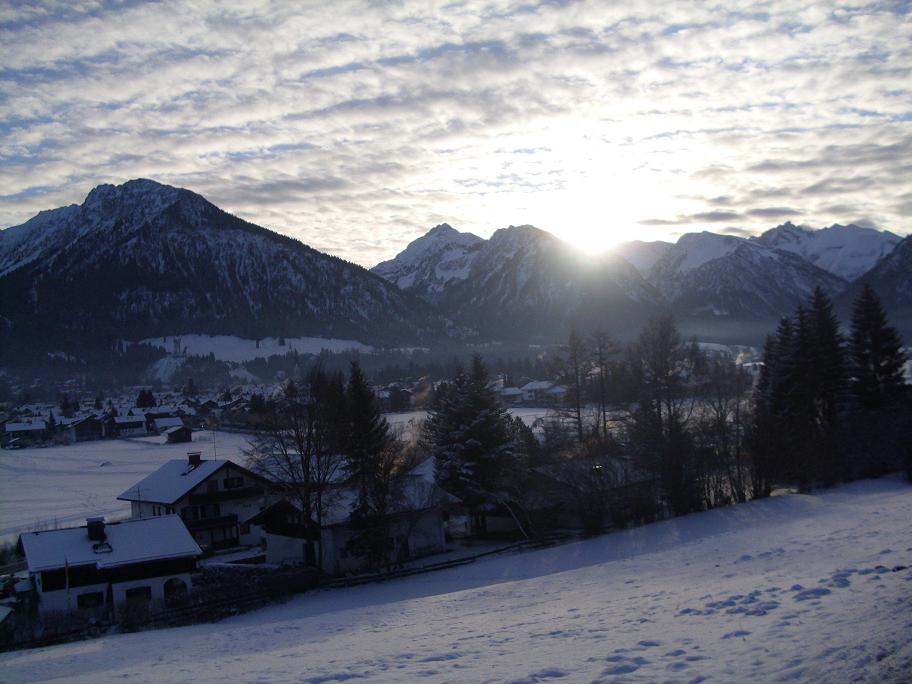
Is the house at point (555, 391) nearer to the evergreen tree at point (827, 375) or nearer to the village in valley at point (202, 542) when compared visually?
the evergreen tree at point (827, 375)

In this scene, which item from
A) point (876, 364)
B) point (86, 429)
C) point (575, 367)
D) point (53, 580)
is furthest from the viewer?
point (86, 429)

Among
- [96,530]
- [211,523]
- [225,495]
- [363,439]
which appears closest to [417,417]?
[225,495]

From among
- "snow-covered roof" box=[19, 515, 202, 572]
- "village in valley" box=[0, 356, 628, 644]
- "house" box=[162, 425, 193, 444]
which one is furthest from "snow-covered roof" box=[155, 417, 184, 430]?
"snow-covered roof" box=[19, 515, 202, 572]

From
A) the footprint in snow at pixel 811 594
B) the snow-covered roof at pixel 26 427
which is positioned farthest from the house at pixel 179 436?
the footprint in snow at pixel 811 594

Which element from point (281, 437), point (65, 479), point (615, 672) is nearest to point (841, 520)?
point (615, 672)

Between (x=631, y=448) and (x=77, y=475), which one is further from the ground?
(x=77, y=475)

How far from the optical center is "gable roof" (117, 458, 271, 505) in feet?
131

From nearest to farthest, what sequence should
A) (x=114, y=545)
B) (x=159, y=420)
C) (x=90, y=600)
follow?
(x=90, y=600), (x=114, y=545), (x=159, y=420)

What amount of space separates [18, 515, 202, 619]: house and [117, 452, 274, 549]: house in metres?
9.28

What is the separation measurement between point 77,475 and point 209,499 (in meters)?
35.2

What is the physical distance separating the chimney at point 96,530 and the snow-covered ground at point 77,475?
11.2 m

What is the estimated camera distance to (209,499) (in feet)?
133

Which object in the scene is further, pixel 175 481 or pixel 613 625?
pixel 175 481

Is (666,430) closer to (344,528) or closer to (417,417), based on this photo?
(344,528)
